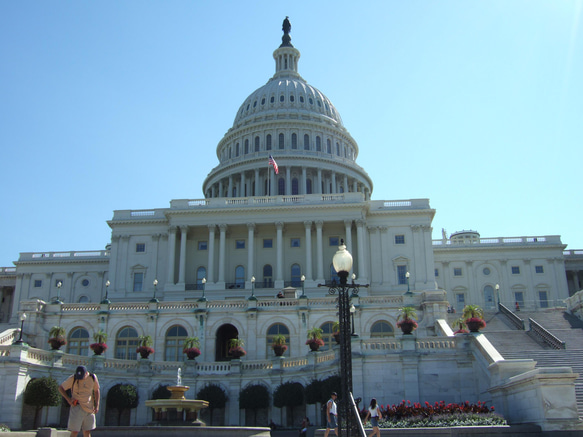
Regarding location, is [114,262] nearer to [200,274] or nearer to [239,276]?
[200,274]

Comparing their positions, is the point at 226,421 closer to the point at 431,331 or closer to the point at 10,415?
the point at 10,415

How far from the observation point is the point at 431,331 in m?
49.0

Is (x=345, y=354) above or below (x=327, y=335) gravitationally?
below

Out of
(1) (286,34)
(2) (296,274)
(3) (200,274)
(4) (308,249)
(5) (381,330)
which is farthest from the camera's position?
(1) (286,34)

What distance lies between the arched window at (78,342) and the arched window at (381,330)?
22.4 metres

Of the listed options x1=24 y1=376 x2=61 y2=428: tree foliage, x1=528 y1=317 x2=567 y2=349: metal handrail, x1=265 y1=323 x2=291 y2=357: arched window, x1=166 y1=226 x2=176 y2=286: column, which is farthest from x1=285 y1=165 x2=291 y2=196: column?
x1=24 y1=376 x2=61 y2=428: tree foliage

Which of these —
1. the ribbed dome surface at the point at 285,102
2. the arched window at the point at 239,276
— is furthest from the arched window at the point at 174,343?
the ribbed dome surface at the point at 285,102

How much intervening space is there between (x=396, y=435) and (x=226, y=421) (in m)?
18.8

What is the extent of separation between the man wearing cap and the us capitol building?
19440 mm

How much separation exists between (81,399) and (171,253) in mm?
68863

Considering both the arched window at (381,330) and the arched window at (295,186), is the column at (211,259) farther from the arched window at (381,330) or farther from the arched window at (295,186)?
the arched window at (381,330)

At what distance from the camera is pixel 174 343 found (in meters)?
51.5

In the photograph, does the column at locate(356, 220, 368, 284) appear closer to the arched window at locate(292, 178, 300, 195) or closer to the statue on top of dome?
the arched window at locate(292, 178, 300, 195)

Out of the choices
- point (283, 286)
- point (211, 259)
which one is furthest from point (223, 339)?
point (211, 259)
